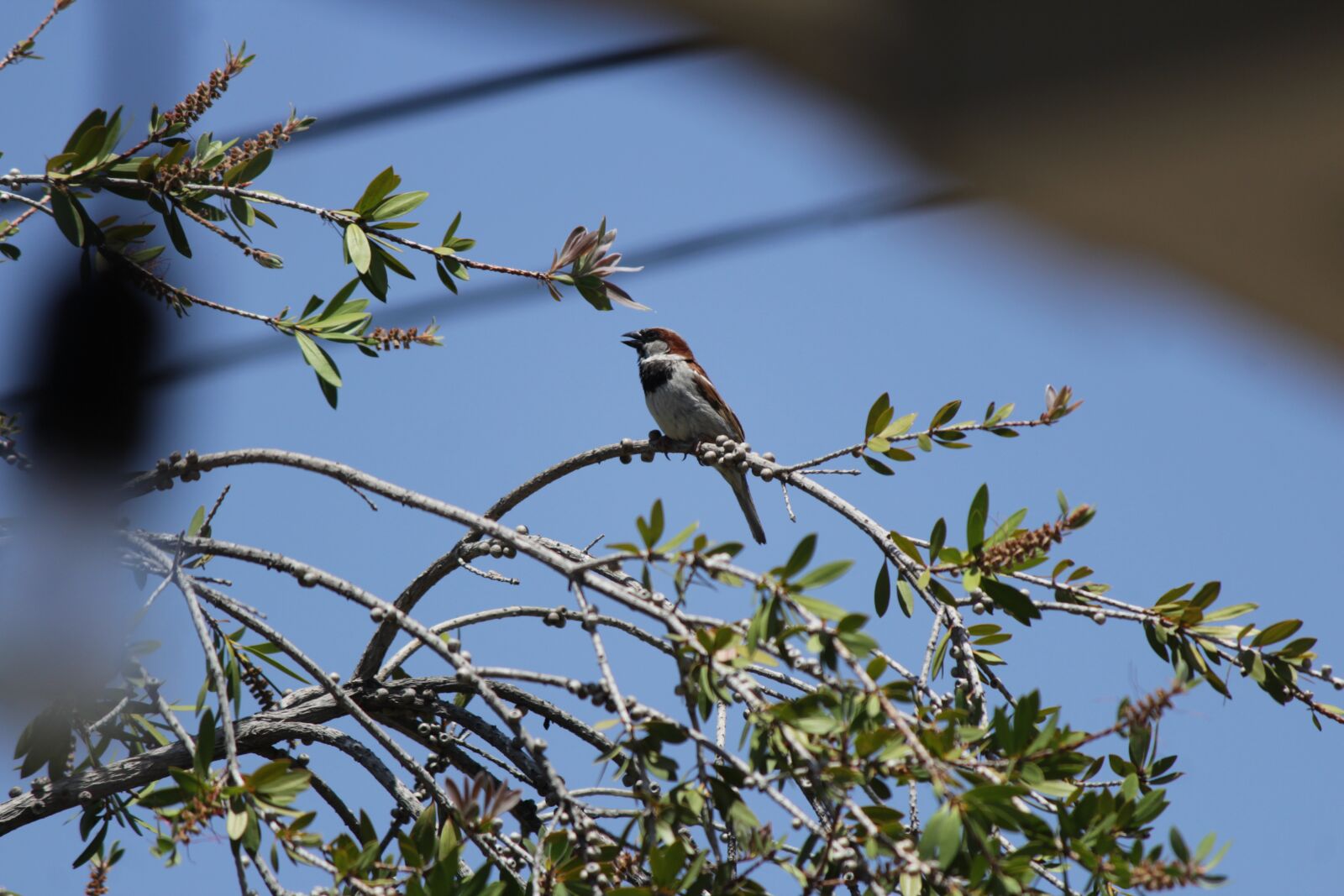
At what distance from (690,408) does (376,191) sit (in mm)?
2971

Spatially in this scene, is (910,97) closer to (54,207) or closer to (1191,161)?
(1191,161)

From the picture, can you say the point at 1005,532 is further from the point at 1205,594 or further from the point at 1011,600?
the point at 1205,594

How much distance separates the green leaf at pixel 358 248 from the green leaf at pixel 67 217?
0.66 m

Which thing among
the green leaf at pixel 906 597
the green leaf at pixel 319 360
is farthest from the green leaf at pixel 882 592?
the green leaf at pixel 319 360

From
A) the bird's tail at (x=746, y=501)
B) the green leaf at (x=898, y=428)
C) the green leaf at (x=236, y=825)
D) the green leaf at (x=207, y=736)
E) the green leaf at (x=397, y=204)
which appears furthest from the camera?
the bird's tail at (x=746, y=501)

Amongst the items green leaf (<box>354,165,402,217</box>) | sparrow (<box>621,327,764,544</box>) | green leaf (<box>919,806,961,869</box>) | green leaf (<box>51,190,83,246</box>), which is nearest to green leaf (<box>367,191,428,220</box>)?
green leaf (<box>354,165,402,217</box>)

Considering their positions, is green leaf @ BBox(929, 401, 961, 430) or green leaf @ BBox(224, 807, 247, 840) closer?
green leaf @ BBox(224, 807, 247, 840)

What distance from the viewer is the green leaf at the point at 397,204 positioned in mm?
3168

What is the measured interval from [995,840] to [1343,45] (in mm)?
1834

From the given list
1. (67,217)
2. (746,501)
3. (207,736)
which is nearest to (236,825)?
(207,736)

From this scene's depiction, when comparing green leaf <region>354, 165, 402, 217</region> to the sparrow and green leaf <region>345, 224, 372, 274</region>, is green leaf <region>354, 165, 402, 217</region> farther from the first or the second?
the sparrow

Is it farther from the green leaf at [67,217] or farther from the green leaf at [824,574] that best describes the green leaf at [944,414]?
the green leaf at [67,217]

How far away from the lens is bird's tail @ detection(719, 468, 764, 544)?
571 centimetres

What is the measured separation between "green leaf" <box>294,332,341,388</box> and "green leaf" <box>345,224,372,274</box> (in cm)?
24
